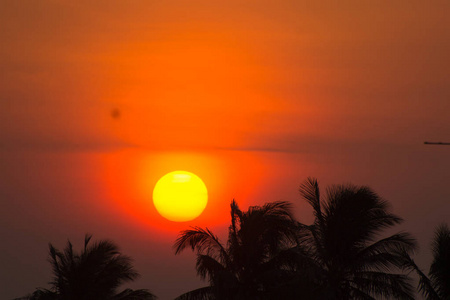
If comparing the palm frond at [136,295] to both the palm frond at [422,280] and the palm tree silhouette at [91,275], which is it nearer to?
the palm tree silhouette at [91,275]

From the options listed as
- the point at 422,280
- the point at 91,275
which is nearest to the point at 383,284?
the point at 422,280

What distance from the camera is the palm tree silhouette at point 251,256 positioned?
96.8 ft

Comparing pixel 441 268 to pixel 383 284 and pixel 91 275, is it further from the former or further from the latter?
pixel 91 275

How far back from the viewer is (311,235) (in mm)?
31719

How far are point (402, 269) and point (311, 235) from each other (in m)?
3.86

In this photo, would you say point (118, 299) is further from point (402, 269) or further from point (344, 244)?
point (402, 269)

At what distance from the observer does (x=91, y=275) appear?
33094 mm

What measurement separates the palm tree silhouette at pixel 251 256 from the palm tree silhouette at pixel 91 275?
152 inches

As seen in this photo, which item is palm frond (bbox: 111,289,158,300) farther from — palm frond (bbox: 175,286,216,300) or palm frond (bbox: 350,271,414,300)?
palm frond (bbox: 350,271,414,300)

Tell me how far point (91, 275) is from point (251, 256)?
24.7 feet

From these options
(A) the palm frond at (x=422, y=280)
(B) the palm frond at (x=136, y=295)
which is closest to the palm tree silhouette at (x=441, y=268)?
(A) the palm frond at (x=422, y=280)

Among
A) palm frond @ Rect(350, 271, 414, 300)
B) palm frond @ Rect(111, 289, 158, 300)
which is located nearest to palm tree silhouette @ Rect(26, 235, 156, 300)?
palm frond @ Rect(111, 289, 158, 300)

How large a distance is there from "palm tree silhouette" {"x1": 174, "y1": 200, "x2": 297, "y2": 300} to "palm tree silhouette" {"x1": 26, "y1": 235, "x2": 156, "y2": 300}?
3853mm

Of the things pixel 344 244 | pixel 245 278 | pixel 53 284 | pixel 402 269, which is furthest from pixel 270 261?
pixel 53 284
